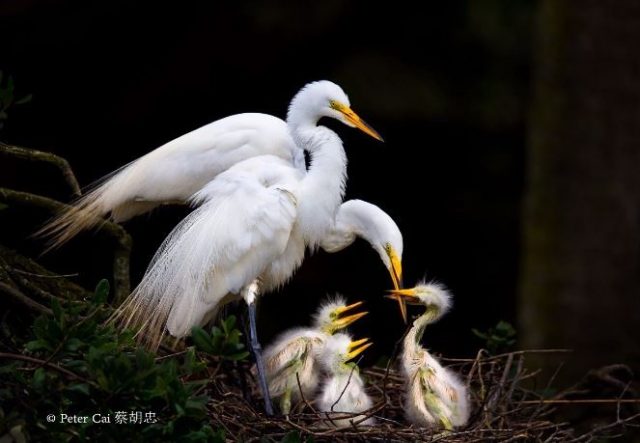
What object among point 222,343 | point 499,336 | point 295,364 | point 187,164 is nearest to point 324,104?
point 187,164

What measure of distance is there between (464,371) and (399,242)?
564 mm

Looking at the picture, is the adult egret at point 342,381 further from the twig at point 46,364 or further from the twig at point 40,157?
the twig at point 46,364

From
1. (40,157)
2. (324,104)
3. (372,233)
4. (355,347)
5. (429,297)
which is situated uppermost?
(324,104)

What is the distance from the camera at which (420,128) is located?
254 inches

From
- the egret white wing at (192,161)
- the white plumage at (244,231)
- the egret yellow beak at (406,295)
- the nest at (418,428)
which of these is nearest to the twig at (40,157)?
the egret white wing at (192,161)

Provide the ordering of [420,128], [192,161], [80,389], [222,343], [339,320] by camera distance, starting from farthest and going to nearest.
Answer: [420,128]
[192,161]
[339,320]
[222,343]
[80,389]

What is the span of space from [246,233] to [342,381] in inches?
17.8

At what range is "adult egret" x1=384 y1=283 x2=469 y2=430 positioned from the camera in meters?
3.12

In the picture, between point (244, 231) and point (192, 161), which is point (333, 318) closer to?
point (244, 231)

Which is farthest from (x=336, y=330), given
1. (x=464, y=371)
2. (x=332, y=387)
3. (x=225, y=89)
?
(x=225, y=89)

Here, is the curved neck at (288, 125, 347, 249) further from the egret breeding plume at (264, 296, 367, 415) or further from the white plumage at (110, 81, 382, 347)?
the egret breeding plume at (264, 296, 367, 415)

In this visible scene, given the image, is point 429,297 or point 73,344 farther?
point 429,297

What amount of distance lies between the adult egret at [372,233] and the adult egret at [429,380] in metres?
0.06

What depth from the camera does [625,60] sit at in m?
3.91
